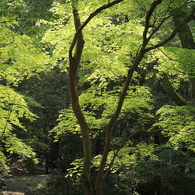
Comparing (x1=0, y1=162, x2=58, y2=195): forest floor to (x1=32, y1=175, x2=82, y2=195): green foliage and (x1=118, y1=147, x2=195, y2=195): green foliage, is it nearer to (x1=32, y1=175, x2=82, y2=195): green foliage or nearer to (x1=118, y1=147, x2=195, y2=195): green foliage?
(x1=32, y1=175, x2=82, y2=195): green foliage

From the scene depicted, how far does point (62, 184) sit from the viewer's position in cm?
965

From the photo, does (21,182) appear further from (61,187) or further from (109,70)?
(109,70)

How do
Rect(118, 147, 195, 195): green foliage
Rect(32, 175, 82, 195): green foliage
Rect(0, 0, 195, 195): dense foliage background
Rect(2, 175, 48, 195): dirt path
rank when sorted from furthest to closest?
Rect(2, 175, 48, 195): dirt path, Rect(118, 147, 195, 195): green foliage, Rect(32, 175, 82, 195): green foliage, Rect(0, 0, 195, 195): dense foliage background

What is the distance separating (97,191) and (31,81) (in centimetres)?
931

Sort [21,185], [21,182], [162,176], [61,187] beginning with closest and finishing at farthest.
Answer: [61,187]
[162,176]
[21,185]
[21,182]

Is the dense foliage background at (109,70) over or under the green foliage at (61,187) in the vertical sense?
over

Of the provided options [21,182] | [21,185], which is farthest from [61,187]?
[21,182]

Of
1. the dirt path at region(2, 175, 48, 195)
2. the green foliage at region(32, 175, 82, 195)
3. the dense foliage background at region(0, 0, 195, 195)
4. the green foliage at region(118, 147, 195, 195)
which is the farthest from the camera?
the dirt path at region(2, 175, 48, 195)

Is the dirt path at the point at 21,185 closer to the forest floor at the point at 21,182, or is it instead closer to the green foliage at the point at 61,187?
the forest floor at the point at 21,182

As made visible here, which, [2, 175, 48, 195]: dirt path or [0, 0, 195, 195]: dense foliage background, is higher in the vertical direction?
[0, 0, 195, 195]: dense foliage background

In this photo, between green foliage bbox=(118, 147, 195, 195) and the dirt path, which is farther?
the dirt path

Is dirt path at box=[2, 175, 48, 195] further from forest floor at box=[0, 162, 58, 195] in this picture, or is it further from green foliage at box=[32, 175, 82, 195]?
green foliage at box=[32, 175, 82, 195]

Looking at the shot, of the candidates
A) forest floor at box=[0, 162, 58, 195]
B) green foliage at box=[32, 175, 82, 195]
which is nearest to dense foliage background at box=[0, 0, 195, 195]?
green foliage at box=[32, 175, 82, 195]

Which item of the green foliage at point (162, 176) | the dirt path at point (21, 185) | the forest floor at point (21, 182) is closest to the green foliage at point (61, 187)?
the forest floor at point (21, 182)
